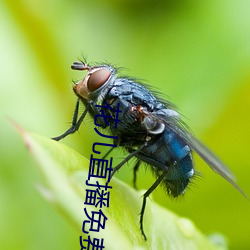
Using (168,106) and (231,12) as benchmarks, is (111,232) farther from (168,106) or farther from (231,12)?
(231,12)

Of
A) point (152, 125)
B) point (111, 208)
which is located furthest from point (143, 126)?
point (111, 208)

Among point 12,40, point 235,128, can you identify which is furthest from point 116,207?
point 12,40

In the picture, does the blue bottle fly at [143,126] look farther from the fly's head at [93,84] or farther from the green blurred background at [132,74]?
the green blurred background at [132,74]

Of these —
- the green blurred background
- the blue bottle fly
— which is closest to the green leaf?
the blue bottle fly

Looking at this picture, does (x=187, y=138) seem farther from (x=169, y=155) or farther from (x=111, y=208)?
(x=111, y=208)

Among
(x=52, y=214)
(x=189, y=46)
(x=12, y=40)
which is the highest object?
(x=189, y=46)

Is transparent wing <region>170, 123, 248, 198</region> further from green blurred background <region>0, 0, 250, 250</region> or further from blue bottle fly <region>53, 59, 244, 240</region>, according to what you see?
green blurred background <region>0, 0, 250, 250</region>

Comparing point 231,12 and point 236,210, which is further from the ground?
point 231,12
